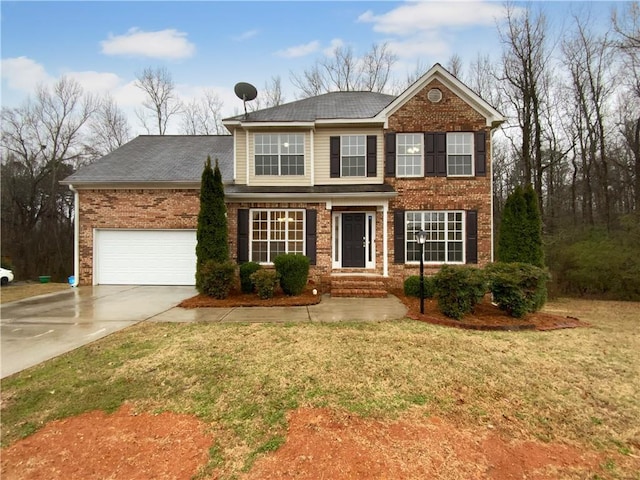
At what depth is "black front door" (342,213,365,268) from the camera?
1107cm

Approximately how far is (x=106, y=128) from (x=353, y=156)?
75.5ft

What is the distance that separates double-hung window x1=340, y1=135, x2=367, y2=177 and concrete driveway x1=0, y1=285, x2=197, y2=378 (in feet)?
21.9

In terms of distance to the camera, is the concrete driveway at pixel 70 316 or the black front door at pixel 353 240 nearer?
the concrete driveway at pixel 70 316

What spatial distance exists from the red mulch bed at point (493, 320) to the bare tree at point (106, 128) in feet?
87.2

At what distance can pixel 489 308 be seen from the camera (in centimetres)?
780

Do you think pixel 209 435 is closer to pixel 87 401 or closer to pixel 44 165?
pixel 87 401

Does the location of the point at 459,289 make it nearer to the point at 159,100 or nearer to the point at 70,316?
the point at 70,316

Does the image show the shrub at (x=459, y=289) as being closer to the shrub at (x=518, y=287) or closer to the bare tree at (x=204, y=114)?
the shrub at (x=518, y=287)

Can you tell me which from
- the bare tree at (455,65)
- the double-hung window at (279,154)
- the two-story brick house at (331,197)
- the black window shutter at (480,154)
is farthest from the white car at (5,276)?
the bare tree at (455,65)

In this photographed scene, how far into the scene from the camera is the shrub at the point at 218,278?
8.80m

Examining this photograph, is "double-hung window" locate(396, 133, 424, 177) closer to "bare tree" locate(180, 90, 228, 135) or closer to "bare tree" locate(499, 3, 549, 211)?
"bare tree" locate(499, 3, 549, 211)

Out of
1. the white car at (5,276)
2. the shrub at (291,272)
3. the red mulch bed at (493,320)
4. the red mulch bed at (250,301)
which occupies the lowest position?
the red mulch bed at (493,320)

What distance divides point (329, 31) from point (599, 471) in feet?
53.4

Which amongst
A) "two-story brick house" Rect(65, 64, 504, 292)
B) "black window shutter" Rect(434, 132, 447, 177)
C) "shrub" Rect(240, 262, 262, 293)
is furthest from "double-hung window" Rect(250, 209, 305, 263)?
"black window shutter" Rect(434, 132, 447, 177)
